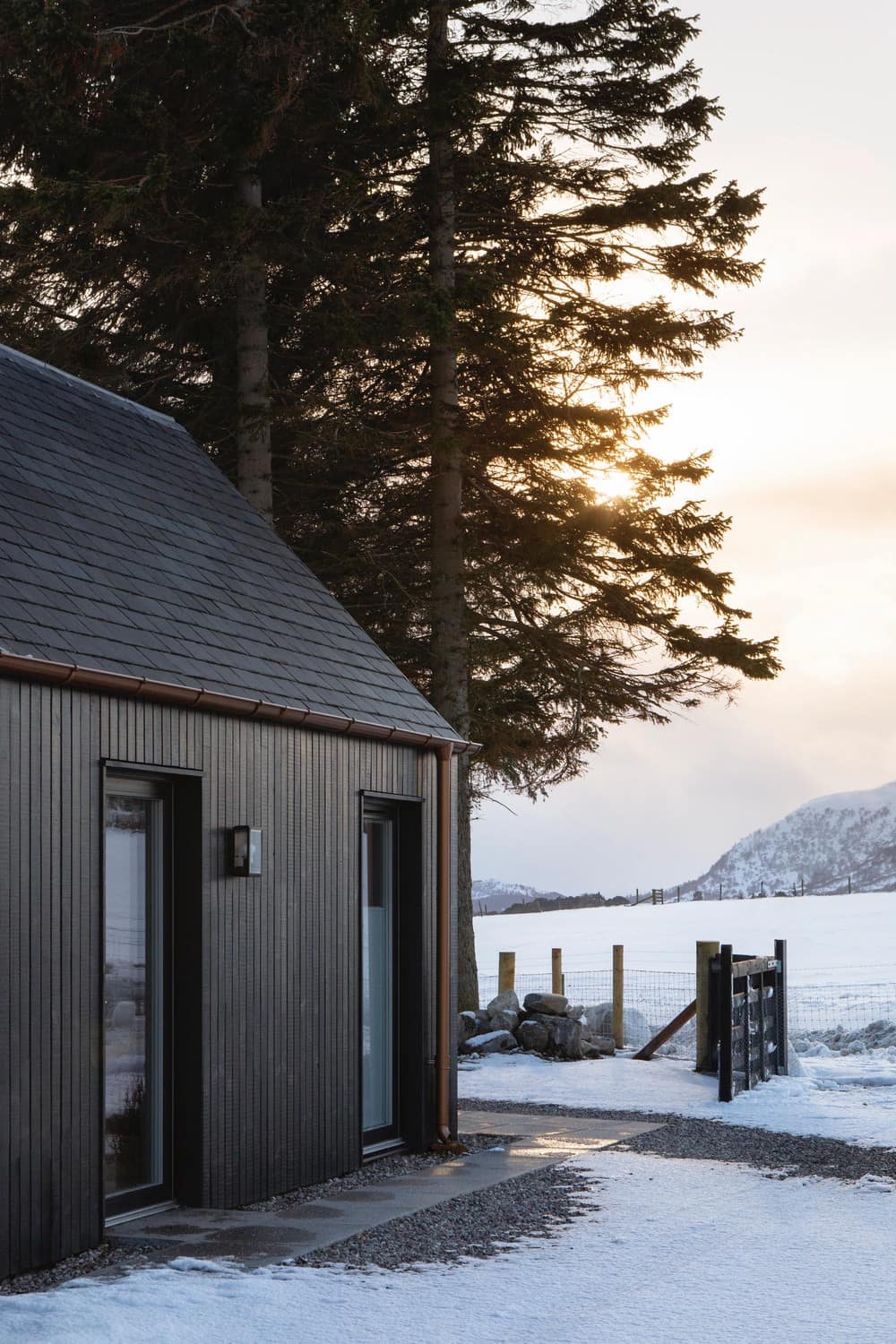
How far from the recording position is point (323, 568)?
675 inches

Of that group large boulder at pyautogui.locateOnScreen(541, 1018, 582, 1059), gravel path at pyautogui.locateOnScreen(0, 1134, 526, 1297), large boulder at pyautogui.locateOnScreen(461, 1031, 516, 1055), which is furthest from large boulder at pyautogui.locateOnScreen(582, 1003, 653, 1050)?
gravel path at pyautogui.locateOnScreen(0, 1134, 526, 1297)

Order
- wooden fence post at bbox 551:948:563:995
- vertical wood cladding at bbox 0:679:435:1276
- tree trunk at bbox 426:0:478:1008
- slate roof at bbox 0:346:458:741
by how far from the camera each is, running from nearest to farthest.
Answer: vertical wood cladding at bbox 0:679:435:1276
slate roof at bbox 0:346:458:741
tree trunk at bbox 426:0:478:1008
wooden fence post at bbox 551:948:563:995

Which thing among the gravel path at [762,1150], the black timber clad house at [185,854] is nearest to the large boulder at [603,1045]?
the gravel path at [762,1150]

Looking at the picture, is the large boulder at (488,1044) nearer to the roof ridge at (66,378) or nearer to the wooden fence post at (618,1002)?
the wooden fence post at (618,1002)

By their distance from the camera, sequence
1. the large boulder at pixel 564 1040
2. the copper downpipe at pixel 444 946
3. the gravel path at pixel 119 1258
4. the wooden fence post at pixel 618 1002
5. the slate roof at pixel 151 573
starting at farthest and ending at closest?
the wooden fence post at pixel 618 1002 < the large boulder at pixel 564 1040 < the copper downpipe at pixel 444 946 < the slate roof at pixel 151 573 < the gravel path at pixel 119 1258

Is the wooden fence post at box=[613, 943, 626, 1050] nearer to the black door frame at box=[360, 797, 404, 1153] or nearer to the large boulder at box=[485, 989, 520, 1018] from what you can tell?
the large boulder at box=[485, 989, 520, 1018]

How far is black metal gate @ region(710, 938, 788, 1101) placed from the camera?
12.9 metres

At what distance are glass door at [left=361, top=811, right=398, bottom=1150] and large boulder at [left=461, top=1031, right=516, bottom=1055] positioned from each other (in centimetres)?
573

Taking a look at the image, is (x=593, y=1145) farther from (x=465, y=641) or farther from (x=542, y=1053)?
(x=465, y=641)

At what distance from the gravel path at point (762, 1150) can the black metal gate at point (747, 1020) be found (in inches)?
39.2

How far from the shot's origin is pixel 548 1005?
16938mm

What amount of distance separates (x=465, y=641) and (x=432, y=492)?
1.76 m

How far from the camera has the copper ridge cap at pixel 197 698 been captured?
6863 millimetres

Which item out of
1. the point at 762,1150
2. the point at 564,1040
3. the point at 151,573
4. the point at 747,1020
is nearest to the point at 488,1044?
the point at 564,1040
